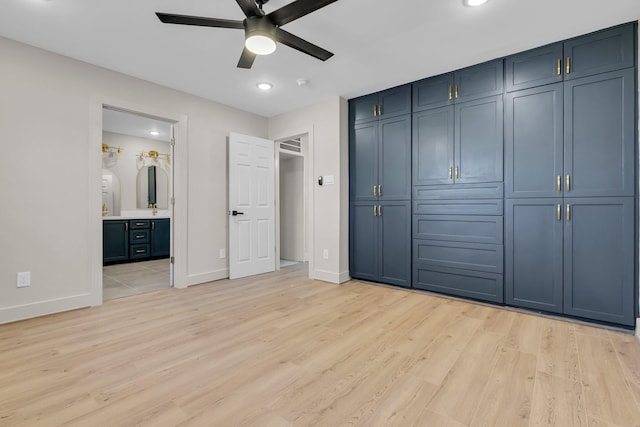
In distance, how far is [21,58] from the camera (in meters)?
2.70

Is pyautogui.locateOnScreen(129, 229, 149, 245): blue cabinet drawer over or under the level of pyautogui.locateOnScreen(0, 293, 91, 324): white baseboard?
over

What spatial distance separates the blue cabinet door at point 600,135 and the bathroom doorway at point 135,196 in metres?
5.15

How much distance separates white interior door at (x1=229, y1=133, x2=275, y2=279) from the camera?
14.0 feet

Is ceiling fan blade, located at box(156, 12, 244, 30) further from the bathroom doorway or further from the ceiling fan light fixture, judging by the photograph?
the bathroom doorway

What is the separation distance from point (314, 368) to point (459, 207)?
2302mm

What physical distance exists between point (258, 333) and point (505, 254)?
2438 mm

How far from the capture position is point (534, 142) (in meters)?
2.80

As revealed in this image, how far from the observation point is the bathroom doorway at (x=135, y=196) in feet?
17.4

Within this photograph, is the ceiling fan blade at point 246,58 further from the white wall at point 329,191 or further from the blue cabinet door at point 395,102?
the blue cabinet door at point 395,102

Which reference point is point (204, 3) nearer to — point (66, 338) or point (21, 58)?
point (21, 58)

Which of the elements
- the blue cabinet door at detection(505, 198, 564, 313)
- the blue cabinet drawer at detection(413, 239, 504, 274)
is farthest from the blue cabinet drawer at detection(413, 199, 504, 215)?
the blue cabinet drawer at detection(413, 239, 504, 274)

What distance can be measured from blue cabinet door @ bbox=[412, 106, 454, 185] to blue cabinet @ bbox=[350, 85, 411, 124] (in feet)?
0.83

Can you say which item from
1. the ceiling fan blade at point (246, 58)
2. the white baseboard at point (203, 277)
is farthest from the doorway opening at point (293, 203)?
the ceiling fan blade at point (246, 58)

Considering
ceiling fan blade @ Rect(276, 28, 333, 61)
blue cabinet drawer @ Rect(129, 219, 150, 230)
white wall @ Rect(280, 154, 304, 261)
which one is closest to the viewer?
ceiling fan blade @ Rect(276, 28, 333, 61)
